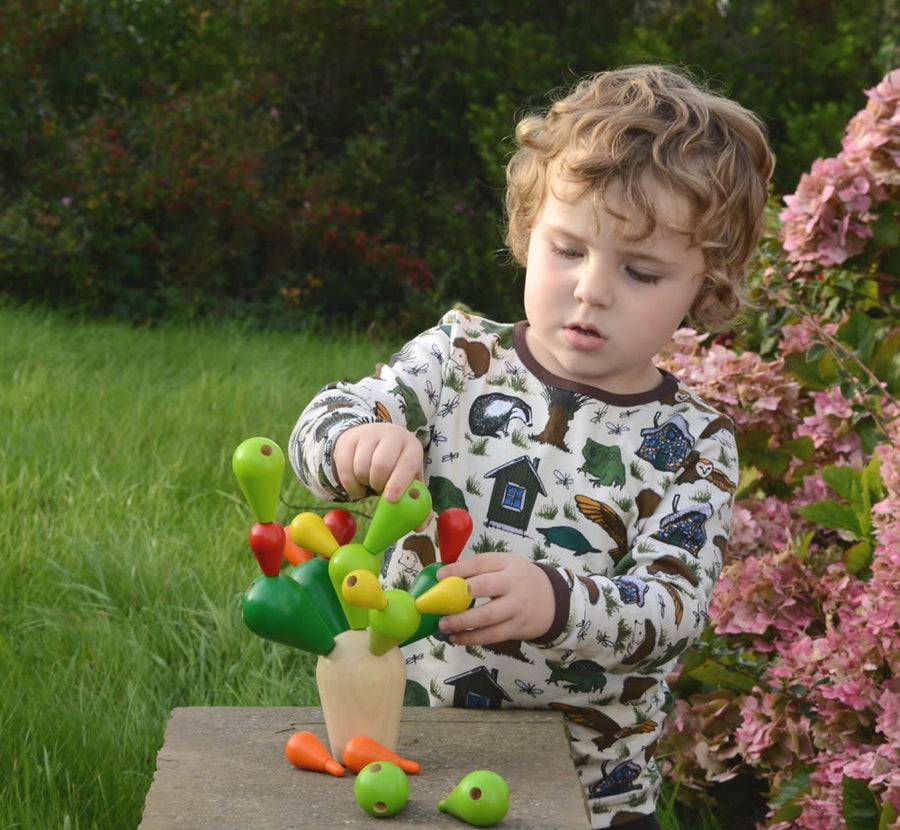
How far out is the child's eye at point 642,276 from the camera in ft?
5.59

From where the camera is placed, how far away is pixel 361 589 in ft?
4.23

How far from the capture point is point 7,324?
18.0ft

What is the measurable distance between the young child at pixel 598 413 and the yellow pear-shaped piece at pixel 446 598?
27cm

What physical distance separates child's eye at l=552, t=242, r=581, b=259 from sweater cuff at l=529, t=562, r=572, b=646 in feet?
1.50

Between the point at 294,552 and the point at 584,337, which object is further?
the point at 584,337

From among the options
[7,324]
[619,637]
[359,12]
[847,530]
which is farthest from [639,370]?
[359,12]

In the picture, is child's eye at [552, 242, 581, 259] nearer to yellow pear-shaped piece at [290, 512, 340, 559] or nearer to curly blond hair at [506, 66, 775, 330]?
curly blond hair at [506, 66, 775, 330]

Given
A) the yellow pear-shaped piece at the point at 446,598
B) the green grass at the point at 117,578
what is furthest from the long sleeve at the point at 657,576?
the green grass at the point at 117,578

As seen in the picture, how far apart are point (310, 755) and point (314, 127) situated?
699cm

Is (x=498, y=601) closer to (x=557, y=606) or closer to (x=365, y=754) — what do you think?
(x=557, y=606)

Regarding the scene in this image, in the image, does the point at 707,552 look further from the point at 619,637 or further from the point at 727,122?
the point at 727,122

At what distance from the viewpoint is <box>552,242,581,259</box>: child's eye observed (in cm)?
171

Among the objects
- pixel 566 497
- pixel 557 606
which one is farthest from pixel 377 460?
pixel 566 497

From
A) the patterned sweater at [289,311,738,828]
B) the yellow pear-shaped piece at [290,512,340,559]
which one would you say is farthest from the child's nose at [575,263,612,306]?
the yellow pear-shaped piece at [290,512,340,559]
